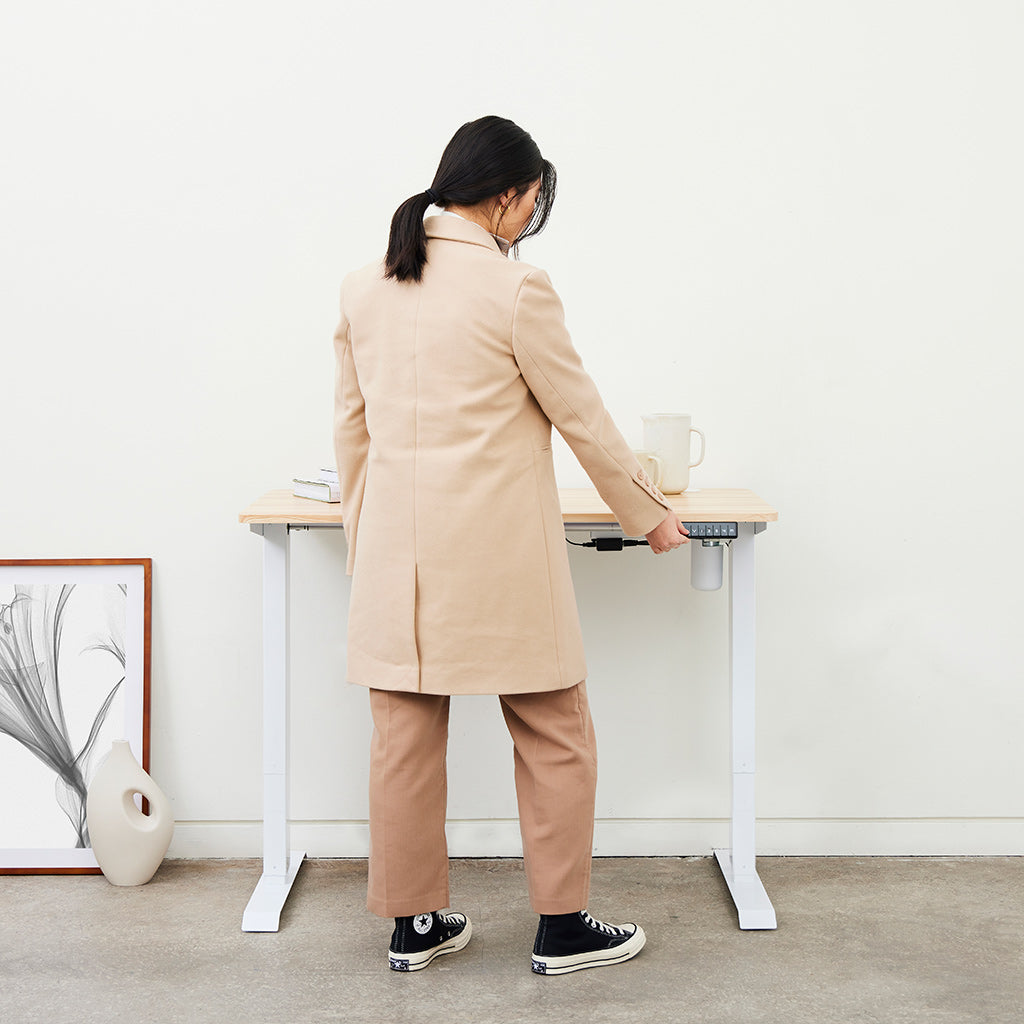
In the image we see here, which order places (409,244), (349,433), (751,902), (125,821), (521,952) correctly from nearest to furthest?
(409,244)
(349,433)
(521,952)
(751,902)
(125,821)

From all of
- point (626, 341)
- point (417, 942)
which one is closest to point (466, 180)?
point (626, 341)

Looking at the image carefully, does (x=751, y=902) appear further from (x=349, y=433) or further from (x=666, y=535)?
(x=349, y=433)

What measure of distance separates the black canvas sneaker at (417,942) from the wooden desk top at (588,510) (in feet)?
2.42

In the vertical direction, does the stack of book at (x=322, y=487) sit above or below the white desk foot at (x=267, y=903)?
above

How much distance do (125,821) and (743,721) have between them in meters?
1.31

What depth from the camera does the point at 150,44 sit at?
243cm

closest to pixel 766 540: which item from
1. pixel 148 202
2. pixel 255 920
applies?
pixel 255 920

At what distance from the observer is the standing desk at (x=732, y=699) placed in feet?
7.18

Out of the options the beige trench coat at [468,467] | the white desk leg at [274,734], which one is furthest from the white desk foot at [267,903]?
the beige trench coat at [468,467]

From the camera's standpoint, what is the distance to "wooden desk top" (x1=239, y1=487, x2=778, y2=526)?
82.0 inches

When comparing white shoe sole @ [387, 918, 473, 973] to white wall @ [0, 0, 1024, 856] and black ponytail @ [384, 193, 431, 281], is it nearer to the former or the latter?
white wall @ [0, 0, 1024, 856]

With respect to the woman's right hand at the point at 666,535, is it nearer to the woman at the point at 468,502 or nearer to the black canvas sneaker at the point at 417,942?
the woman at the point at 468,502

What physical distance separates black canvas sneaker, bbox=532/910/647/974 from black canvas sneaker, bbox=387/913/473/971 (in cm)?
18

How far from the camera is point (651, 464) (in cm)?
227
